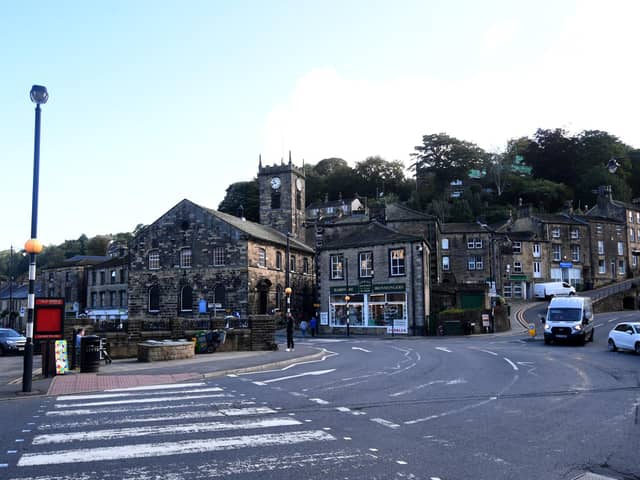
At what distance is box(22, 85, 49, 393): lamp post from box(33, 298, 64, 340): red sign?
161 centimetres

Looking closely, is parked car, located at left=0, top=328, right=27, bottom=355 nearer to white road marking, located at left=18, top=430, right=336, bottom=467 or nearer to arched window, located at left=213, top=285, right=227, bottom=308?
arched window, located at left=213, top=285, right=227, bottom=308

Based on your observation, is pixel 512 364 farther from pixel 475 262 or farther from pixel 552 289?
pixel 475 262

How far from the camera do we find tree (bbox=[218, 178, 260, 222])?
342ft

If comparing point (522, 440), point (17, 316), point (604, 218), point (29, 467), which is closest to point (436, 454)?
point (522, 440)

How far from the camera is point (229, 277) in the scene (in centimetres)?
5066

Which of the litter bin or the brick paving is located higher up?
the litter bin

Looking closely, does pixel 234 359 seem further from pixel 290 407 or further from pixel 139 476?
pixel 139 476

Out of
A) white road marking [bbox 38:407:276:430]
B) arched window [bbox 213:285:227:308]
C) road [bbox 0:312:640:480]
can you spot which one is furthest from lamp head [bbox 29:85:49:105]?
arched window [bbox 213:285:227:308]

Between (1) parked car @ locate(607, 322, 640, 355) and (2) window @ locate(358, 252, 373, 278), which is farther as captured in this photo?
(2) window @ locate(358, 252, 373, 278)

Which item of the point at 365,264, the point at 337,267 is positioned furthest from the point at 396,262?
the point at 337,267

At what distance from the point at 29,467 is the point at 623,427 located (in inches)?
363

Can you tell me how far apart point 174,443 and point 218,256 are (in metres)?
43.6

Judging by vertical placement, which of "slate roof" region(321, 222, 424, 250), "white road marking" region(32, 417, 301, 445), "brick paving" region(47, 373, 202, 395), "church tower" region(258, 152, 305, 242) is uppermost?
"church tower" region(258, 152, 305, 242)

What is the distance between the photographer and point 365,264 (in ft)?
149
